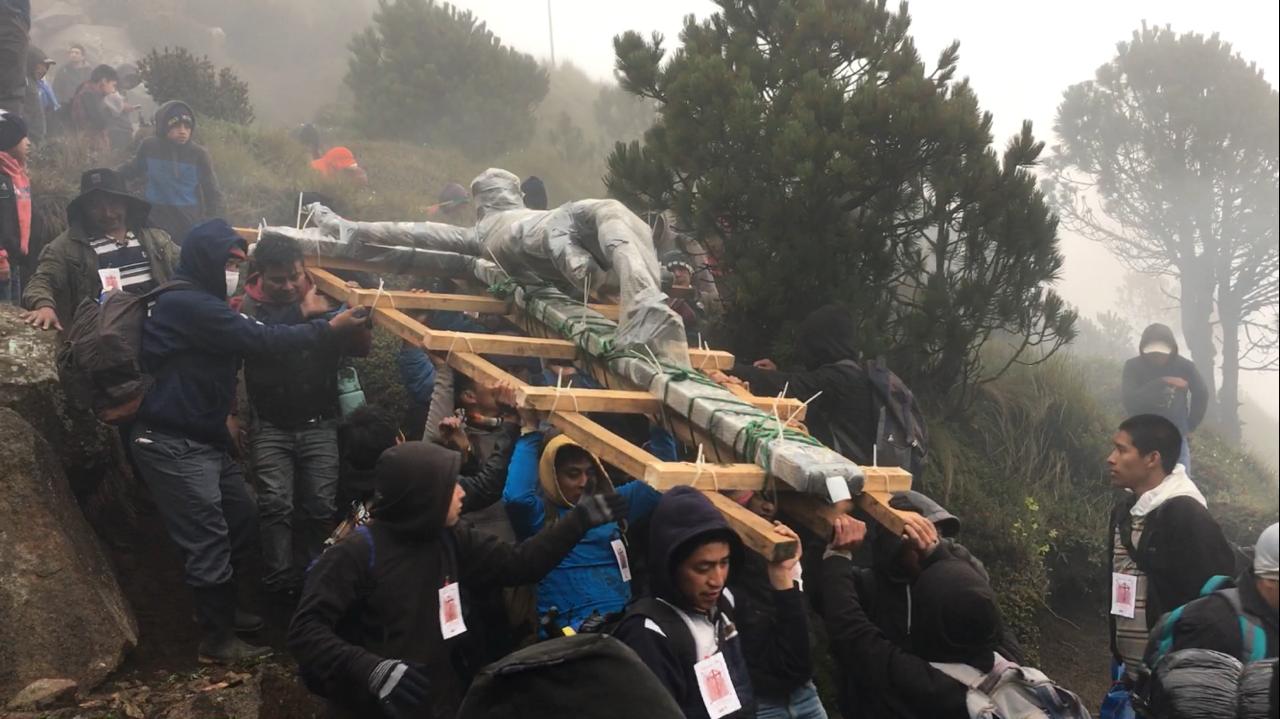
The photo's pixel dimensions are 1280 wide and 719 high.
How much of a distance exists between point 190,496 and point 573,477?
1.69m

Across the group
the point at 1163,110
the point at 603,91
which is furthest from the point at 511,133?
the point at 1163,110

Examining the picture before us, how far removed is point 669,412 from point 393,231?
8.08ft

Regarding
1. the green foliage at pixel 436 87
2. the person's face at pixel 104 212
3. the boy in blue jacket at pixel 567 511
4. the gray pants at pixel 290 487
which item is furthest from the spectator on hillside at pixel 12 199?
the green foliage at pixel 436 87

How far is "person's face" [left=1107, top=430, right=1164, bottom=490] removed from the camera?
3750 millimetres

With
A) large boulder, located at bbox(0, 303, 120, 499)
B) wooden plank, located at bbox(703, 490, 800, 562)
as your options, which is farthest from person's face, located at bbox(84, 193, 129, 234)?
wooden plank, located at bbox(703, 490, 800, 562)

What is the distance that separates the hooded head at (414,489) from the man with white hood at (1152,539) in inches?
107

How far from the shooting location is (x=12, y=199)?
5715mm

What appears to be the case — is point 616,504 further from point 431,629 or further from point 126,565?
point 126,565

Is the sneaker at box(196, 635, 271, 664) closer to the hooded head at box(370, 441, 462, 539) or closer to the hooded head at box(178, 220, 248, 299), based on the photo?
the hooded head at box(178, 220, 248, 299)

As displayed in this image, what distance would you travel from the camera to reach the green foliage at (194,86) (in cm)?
1228

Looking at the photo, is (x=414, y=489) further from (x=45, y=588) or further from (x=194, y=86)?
(x=194, y=86)

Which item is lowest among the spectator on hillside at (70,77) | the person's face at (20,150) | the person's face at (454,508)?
the person's face at (454,508)

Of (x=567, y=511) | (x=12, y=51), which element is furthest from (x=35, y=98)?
Result: (x=567, y=511)

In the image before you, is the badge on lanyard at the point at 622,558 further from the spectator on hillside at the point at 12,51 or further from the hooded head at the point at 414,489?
the spectator on hillside at the point at 12,51
